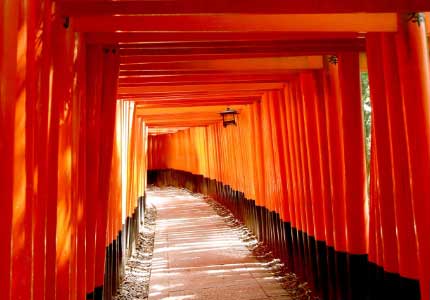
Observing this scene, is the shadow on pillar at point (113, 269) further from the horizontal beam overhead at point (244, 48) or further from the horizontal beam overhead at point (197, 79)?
the horizontal beam overhead at point (244, 48)

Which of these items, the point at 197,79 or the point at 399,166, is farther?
the point at 197,79

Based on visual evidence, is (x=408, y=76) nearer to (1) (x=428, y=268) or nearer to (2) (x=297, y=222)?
(1) (x=428, y=268)

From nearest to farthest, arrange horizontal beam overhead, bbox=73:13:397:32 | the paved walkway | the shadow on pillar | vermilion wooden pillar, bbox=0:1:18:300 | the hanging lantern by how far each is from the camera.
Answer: vermilion wooden pillar, bbox=0:1:18:300, horizontal beam overhead, bbox=73:13:397:32, the shadow on pillar, the paved walkway, the hanging lantern

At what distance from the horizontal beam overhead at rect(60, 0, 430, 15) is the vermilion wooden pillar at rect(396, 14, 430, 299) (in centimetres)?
25

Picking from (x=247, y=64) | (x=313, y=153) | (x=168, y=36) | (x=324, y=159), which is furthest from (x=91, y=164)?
(x=313, y=153)

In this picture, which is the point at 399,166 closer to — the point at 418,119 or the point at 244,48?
the point at 418,119

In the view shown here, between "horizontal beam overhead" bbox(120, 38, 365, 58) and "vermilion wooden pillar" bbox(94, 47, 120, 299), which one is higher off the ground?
"horizontal beam overhead" bbox(120, 38, 365, 58)

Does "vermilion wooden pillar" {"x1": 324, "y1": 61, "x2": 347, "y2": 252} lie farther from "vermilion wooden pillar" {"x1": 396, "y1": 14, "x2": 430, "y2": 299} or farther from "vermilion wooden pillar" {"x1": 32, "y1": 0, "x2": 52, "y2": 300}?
"vermilion wooden pillar" {"x1": 32, "y1": 0, "x2": 52, "y2": 300}

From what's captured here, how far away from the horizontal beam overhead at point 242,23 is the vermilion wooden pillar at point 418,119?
8.6 inches

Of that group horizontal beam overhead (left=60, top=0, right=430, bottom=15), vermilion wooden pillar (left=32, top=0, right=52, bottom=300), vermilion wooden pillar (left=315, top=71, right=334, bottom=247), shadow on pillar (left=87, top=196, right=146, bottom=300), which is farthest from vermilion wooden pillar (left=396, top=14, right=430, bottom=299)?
shadow on pillar (left=87, top=196, right=146, bottom=300)

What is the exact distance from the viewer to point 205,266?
25.4ft

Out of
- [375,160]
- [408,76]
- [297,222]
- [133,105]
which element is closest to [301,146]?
[297,222]

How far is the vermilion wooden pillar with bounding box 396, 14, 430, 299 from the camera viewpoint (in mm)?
2934

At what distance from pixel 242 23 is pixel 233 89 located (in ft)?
10.6
